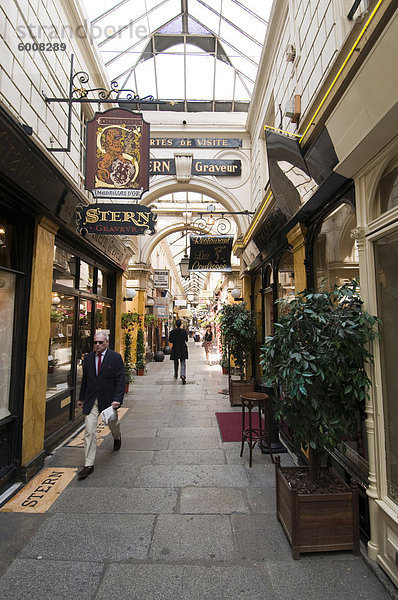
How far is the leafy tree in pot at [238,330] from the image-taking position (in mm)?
7496

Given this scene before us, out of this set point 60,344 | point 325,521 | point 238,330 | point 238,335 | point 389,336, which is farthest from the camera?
point 238,335

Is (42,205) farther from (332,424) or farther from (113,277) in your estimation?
(113,277)

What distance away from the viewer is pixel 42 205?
4.02 m

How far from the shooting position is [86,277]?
674 cm

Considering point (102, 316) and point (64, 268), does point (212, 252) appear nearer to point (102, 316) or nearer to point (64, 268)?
point (102, 316)

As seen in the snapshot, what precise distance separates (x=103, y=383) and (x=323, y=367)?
2.94m

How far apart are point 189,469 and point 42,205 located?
4.06 meters

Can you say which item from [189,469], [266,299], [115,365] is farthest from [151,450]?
[266,299]

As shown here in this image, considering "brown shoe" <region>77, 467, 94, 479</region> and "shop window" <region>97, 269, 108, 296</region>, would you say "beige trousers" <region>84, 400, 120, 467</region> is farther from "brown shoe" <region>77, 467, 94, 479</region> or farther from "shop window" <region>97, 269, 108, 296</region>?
"shop window" <region>97, 269, 108, 296</region>

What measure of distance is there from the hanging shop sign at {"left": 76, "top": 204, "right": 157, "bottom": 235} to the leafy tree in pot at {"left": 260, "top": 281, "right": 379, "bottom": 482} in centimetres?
313

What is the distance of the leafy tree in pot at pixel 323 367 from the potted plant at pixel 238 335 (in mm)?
4429

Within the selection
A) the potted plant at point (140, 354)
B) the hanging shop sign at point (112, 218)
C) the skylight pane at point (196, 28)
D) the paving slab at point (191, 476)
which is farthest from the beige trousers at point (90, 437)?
the skylight pane at point (196, 28)

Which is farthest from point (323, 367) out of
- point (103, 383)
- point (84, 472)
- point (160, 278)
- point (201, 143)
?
point (160, 278)

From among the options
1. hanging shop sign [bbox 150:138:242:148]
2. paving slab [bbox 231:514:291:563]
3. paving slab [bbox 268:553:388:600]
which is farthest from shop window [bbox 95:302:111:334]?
paving slab [bbox 268:553:388:600]
